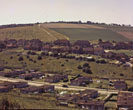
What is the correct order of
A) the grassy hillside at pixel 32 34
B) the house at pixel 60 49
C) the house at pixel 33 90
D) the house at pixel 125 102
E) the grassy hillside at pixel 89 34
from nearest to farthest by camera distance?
the house at pixel 125 102 → the house at pixel 33 90 → the house at pixel 60 49 → the grassy hillside at pixel 32 34 → the grassy hillside at pixel 89 34

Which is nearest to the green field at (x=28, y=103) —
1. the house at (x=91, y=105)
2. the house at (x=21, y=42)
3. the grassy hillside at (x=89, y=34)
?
the house at (x=91, y=105)

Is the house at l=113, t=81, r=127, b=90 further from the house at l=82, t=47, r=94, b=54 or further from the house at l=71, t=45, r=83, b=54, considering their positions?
the house at l=71, t=45, r=83, b=54

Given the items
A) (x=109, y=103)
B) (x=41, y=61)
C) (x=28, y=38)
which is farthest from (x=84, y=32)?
(x=109, y=103)

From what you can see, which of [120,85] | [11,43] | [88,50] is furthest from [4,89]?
[11,43]

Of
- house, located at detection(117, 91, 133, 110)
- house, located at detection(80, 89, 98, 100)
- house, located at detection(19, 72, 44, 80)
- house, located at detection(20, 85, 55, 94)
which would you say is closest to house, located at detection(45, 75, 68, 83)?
house, located at detection(19, 72, 44, 80)

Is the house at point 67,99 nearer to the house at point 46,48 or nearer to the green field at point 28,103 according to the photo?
the green field at point 28,103
